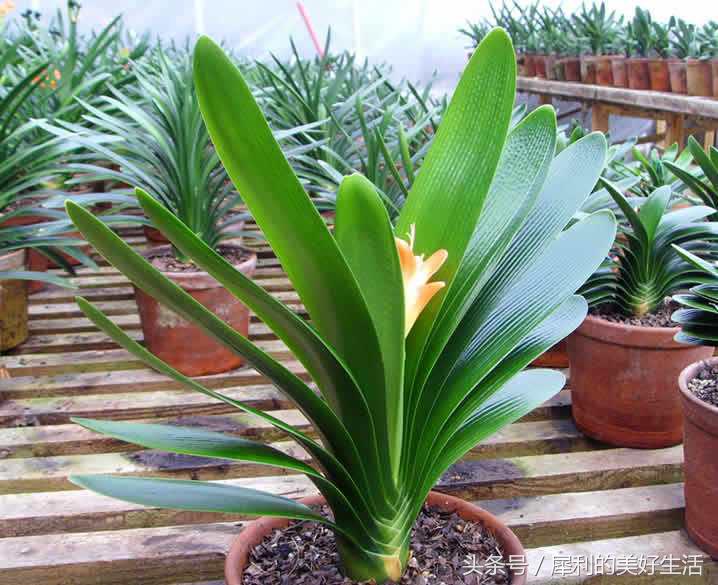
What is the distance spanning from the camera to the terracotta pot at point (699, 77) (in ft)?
9.96

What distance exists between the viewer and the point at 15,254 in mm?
1420

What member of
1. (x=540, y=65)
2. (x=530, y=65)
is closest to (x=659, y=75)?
(x=540, y=65)

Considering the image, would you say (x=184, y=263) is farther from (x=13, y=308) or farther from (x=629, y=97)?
(x=629, y=97)

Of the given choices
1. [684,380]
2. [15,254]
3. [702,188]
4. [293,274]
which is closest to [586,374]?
[684,380]

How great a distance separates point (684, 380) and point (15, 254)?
1.15 m

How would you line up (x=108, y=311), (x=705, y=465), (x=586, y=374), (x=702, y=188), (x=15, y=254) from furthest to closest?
(x=108, y=311) < (x=15, y=254) < (x=702, y=188) < (x=586, y=374) < (x=705, y=465)

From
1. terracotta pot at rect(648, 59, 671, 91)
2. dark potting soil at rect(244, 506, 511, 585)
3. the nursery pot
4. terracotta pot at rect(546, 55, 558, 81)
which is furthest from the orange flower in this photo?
terracotta pot at rect(546, 55, 558, 81)

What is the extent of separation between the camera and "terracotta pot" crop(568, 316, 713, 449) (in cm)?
111

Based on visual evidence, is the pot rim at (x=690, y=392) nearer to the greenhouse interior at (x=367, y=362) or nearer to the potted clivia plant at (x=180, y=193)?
the greenhouse interior at (x=367, y=362)

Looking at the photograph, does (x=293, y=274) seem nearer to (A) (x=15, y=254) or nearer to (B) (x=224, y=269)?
(B) (x=224, y=269)

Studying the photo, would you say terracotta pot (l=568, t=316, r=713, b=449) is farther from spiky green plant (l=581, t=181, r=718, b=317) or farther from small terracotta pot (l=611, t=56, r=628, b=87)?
small terracotta pot (l=611, t=56, r=628, b=87)

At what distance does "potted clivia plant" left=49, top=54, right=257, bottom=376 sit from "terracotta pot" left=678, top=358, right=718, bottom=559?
80 cm

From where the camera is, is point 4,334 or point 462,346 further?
point 4,334

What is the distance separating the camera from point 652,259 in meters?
1.16
